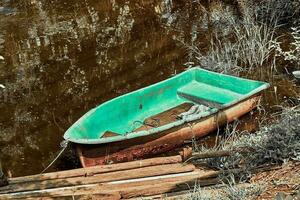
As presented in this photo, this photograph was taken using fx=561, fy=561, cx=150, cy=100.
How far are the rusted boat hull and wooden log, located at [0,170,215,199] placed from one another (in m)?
1.63

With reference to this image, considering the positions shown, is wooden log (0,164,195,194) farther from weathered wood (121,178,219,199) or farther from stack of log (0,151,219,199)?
weathered wood (121,178,219,199)

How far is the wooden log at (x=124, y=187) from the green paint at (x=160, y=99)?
1.78 metres

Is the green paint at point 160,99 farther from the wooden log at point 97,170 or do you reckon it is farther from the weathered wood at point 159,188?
the weathered wood at point 159,188

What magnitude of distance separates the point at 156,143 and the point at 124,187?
236 cm

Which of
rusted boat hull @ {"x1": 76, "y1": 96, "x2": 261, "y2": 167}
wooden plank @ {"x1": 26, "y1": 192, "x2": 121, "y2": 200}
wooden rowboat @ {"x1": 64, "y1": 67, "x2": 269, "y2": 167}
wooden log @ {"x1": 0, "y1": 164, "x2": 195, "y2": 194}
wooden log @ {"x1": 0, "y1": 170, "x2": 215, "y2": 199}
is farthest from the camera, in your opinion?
wooden rowboat @ {"x1": 64, "y1": 67, "x2": 269, "y2": 167}

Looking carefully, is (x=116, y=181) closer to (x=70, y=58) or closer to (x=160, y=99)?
(x=160, y=99)

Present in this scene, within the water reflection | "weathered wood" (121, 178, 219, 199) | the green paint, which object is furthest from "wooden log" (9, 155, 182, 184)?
the water reflection

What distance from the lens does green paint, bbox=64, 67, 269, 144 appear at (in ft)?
27.2

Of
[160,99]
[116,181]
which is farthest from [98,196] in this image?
[160,99]

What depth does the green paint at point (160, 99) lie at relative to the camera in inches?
327

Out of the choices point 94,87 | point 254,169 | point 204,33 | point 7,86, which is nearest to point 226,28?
point 204,33

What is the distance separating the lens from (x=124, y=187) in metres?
5.91

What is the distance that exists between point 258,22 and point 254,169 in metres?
7.17

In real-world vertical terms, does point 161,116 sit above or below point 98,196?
below
